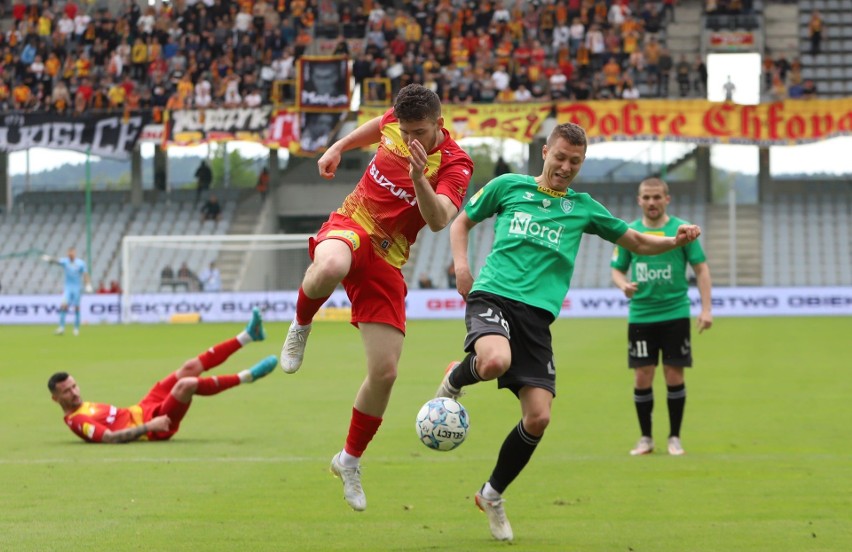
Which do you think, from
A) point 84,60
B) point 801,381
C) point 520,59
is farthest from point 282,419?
point 84,60

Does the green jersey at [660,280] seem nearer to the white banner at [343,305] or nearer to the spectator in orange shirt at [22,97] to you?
the white banner at [343,305]

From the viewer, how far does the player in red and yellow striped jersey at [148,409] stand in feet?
35.4

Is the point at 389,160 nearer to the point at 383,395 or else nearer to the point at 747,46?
the point at 383,395

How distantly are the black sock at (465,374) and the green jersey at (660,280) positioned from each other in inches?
139

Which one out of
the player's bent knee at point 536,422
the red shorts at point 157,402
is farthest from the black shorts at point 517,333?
the red shorts at point 157,402

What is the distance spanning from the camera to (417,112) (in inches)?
273

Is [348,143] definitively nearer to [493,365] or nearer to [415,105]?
[415,105]

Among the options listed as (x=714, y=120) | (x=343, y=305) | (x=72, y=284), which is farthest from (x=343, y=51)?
(x=72, y=284)

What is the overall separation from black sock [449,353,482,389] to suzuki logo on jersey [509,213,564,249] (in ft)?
2.38

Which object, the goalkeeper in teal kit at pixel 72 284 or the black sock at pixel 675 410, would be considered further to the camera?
the goalkeeper in teal kit at pixel 72 284

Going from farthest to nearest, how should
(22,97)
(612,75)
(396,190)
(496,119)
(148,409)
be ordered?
(22,97) < (612,75) < (496,119) < (148,409) < (396,190)

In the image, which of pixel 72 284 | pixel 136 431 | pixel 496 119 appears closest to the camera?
pixel 136 431

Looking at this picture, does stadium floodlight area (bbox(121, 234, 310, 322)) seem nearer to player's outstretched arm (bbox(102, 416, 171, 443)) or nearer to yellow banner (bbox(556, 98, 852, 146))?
yellow banner (bbox(556, 98, 852, 146))

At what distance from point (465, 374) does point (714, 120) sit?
3075 cm
